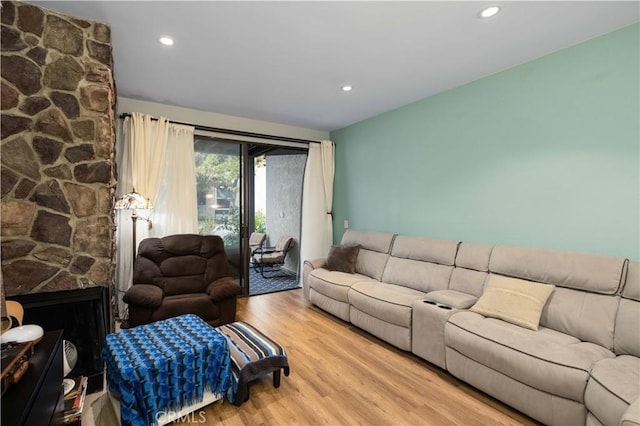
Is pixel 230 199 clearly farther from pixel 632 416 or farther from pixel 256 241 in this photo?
pixel 632 416

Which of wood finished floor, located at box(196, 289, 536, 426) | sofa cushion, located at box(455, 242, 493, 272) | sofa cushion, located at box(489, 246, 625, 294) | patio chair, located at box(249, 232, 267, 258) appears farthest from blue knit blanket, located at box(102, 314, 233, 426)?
patio chair, located at box(249, 232, 267, 258)

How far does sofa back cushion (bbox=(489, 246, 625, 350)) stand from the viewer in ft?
6.89

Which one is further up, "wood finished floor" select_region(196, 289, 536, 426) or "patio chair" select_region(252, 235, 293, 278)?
"patio chair" select_region(252, 235, 293, 278)

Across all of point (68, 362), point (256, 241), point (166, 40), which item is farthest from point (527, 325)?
point (256, 241)

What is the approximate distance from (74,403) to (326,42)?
3.02 meters

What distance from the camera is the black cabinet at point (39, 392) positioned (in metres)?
1.04

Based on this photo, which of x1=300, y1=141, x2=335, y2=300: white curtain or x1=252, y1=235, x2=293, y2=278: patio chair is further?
x1=252, y1=235, x2=293, y2=278: patio chair

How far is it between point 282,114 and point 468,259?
3.13 metres

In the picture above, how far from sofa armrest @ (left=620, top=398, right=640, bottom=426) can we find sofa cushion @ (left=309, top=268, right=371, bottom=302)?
7.76 ft

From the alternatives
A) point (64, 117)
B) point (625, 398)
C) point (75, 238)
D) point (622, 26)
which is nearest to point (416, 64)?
point (622, 26)

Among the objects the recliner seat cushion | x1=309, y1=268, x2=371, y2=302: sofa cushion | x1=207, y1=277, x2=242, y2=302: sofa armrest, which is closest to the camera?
the recliner seat cushion

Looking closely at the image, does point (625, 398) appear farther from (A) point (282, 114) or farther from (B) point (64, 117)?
(A) point (282, 114)

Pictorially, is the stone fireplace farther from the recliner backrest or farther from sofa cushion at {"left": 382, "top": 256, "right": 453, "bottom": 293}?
sofa cushion at {"left": 382, "top": 256, "right": 453, "bottom": 293}

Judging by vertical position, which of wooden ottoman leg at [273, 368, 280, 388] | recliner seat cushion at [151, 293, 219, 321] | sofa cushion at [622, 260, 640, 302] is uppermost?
sofa cushion at [622, 260, 640, 302]
